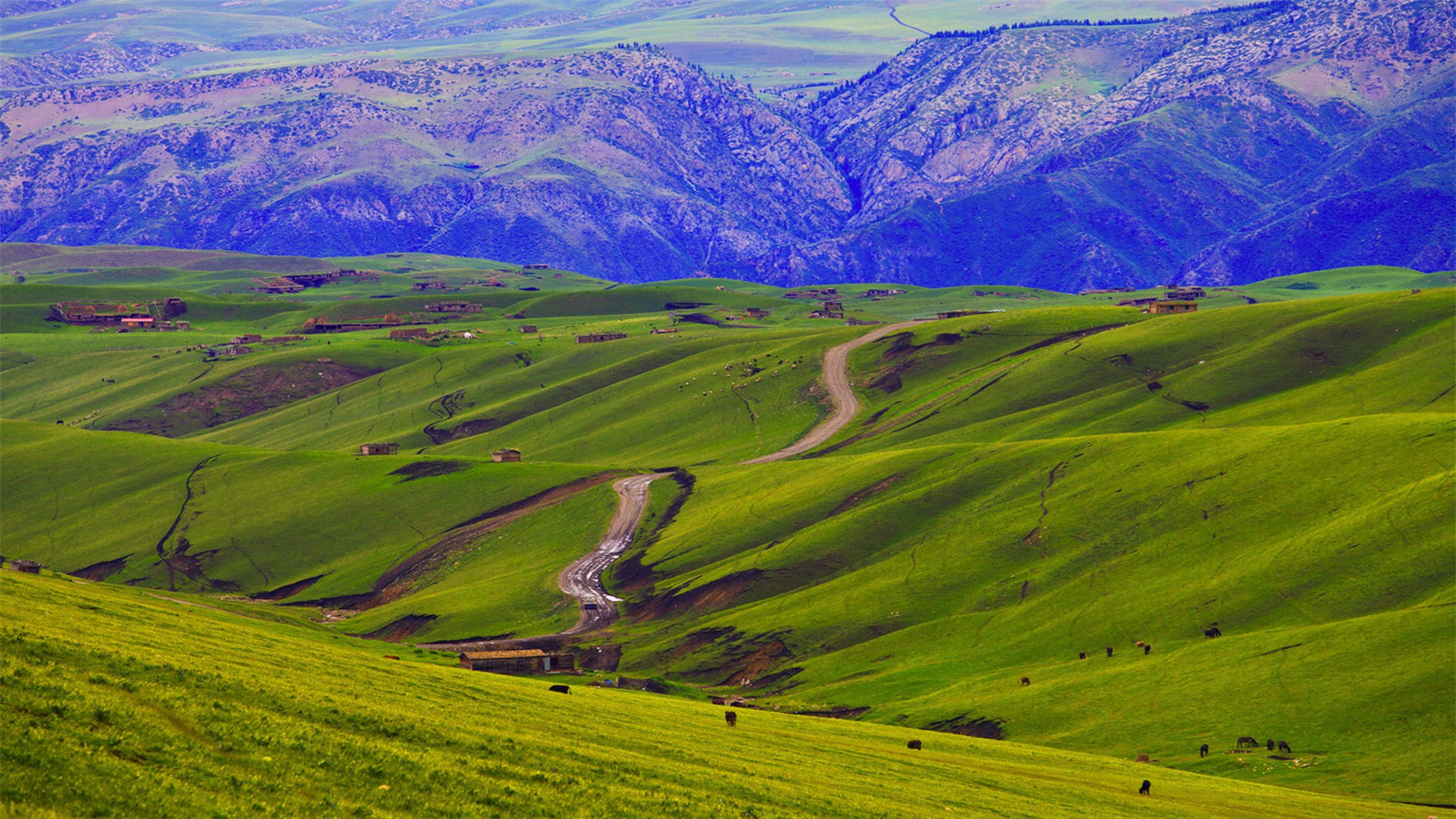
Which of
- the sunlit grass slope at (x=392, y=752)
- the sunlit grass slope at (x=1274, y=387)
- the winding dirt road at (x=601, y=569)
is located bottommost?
the sunlit grass slope at (x=392, y=752)

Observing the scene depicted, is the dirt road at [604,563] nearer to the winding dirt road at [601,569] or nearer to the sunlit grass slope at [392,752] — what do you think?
the winding dirt road at [601,569]

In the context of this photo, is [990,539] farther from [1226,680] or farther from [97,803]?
[97,803]

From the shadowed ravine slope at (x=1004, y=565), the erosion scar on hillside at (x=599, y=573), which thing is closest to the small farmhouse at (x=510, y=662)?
the shadowed ravine slope at (x=1004, y=565)

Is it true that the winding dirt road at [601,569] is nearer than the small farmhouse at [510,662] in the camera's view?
No

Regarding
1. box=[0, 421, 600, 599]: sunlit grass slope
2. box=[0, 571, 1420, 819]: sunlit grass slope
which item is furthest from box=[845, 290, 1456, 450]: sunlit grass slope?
box=[0, 571, 1420, 819]: sunlit grass slope

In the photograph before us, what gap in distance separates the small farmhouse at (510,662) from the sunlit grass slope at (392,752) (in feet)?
116

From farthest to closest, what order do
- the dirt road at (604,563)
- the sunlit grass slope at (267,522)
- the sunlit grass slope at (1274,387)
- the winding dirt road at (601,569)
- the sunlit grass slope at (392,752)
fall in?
the sunlit grass slope at (267,522), the sunlit grass slope at (1274,387), the dirt road at (604,563), the winding dirt road at (601,569), the sunlit grass slope at (392,752)

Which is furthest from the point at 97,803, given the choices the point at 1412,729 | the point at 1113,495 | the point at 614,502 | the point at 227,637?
the point at 614,502

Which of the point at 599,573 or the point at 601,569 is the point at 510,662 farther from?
the point at 601,569

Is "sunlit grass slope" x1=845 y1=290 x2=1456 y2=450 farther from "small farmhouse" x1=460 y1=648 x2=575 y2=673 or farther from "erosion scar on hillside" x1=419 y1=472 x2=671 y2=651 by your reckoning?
"small farmhouse" x1=460 y1=648 x2=575 y2=673

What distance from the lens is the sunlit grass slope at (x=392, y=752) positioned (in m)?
32.6

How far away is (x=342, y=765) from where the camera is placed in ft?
121

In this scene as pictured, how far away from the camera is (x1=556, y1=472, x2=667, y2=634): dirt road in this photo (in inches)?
5581

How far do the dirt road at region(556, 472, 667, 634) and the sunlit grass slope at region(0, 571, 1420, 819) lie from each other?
224 feet
